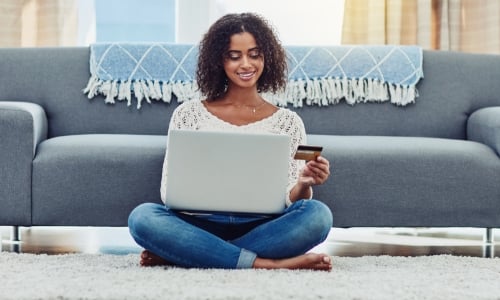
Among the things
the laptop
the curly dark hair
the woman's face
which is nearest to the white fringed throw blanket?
the curly dark hair

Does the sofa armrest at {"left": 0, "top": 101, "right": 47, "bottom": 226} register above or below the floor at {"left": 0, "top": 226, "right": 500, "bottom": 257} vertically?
above

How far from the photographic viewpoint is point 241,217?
1.86m

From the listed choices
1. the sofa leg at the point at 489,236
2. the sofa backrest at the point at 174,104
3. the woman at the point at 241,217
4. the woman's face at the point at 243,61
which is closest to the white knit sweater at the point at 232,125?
the woman at the point at 241,217

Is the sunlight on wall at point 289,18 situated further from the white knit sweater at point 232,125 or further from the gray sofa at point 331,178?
the white knit sweater at point 232,125

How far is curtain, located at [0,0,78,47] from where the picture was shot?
141 inches

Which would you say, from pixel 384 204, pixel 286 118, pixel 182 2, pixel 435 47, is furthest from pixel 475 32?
pixel 286 118

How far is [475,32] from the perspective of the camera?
386cm

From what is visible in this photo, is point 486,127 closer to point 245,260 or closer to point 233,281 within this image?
point 245,260

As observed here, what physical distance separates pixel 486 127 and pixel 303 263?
117 cm

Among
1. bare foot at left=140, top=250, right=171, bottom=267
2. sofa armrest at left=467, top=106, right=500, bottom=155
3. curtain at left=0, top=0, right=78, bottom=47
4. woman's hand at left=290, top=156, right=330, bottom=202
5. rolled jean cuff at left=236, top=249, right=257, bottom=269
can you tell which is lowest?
bare foot at left=140, top=250, right=171, bottom=267

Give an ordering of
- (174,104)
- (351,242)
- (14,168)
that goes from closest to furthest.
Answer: (14,168), (351,242), (174,104)

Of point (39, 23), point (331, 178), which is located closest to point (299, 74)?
point (331, 178)

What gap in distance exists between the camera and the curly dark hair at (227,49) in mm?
2066

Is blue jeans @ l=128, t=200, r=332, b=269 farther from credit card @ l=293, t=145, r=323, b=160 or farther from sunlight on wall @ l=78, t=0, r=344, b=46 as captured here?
sunlight on wall @ l=78, t=0, r=344, b=46
